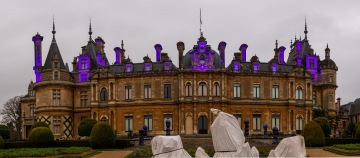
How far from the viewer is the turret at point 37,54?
61.2 meters

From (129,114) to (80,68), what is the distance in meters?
11.2

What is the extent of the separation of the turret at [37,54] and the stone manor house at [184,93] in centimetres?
148

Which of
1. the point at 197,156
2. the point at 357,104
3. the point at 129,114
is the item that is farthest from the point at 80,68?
the point at 357,104

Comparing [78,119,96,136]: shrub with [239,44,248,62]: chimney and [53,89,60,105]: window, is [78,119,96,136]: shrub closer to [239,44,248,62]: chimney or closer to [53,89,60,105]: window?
[53,89,60,105]: window

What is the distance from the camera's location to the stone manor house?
2085 inches

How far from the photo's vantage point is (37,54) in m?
62.5

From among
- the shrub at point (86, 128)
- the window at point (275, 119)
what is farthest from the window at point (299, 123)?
the shrub at point (86, 128)

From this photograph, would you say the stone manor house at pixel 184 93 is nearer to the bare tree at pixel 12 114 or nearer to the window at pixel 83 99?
the window at pixel 83 99

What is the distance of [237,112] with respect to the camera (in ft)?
178

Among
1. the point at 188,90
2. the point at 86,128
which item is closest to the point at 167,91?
the point at 188,90

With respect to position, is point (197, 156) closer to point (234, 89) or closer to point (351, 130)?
point (234, 89)

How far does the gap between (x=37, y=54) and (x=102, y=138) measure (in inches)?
1124

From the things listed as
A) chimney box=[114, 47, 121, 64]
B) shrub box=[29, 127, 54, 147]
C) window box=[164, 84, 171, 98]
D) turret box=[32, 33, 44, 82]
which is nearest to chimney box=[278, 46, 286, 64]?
window box=[164, 84, 171, 98]

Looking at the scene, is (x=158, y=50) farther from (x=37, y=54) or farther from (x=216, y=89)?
(x=37, y=54)
